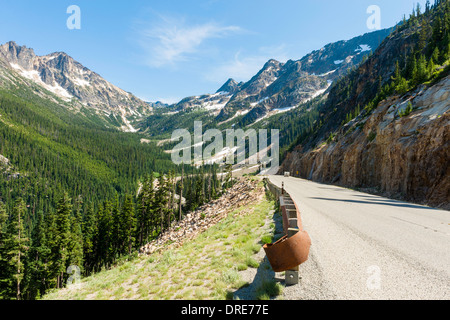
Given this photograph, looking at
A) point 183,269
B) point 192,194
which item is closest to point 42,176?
point 192,194

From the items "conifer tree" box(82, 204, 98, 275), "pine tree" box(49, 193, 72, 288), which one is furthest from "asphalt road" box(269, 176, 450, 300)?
"conifer tree" box(82, 204, 98, 275)

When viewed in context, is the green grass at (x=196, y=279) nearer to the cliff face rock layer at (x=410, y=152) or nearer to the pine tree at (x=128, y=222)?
the cliff face rock layer at (x=410, y=152)

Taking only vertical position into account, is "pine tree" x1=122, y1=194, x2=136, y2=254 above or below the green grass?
below

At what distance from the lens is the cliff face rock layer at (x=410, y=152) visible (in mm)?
16391

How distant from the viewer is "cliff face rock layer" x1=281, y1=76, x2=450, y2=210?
16.4m

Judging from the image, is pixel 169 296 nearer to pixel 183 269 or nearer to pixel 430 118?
pixel 183 269

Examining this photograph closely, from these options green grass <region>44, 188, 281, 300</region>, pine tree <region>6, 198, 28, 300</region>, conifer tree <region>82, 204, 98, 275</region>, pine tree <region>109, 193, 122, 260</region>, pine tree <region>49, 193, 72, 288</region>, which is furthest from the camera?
pine tree <region>109, 193, 122, 260</region>

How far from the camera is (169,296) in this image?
18.3 ft

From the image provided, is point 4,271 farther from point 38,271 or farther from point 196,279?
point 196,279

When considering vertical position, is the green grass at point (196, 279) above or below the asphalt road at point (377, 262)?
below

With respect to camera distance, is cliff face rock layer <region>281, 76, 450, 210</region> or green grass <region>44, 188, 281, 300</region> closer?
green grass <region>44, 188, 281, 300</region>

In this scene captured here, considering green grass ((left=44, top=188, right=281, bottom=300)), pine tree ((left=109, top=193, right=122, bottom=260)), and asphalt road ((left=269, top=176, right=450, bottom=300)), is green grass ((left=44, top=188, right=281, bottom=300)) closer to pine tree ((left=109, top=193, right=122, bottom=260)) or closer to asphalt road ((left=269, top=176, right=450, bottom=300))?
asphalt road ((left=269, top=176, right=450, bottom=300))

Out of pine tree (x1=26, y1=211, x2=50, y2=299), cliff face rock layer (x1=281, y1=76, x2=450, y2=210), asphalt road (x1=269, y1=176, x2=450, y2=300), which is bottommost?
pine tree (x1=26, y1=211, x2=50, y2=299)

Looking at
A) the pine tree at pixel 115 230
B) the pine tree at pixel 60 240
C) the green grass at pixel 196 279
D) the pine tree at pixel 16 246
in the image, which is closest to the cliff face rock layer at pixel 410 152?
the green grass at pixel 196 279
